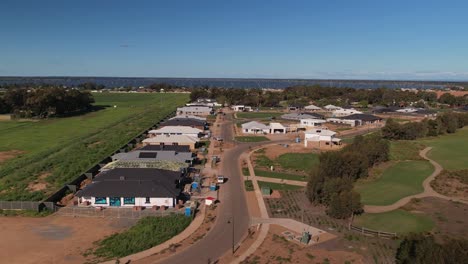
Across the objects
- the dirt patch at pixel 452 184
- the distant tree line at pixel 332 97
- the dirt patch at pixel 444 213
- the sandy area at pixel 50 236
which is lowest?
the sandy area at pixel 50 236

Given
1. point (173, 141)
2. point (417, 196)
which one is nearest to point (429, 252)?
point (417, 196)

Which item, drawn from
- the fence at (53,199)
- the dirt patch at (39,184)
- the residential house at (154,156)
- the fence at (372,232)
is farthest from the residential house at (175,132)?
the fence at (372,232)

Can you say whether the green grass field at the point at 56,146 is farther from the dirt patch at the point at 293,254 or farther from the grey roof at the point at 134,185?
the dirt patch at the point at 293,254

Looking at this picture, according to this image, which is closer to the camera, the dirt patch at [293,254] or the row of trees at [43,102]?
the dirt patch at [293,254]

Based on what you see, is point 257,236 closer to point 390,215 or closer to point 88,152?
point 390,215

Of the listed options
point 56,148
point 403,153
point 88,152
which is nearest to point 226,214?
point 88,152

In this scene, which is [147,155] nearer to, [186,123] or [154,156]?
[154,156]

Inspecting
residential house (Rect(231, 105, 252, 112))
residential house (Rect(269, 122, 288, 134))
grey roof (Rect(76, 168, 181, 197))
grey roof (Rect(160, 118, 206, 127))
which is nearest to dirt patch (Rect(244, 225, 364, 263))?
grey roof (Rect(76, 168, 181, 197))
